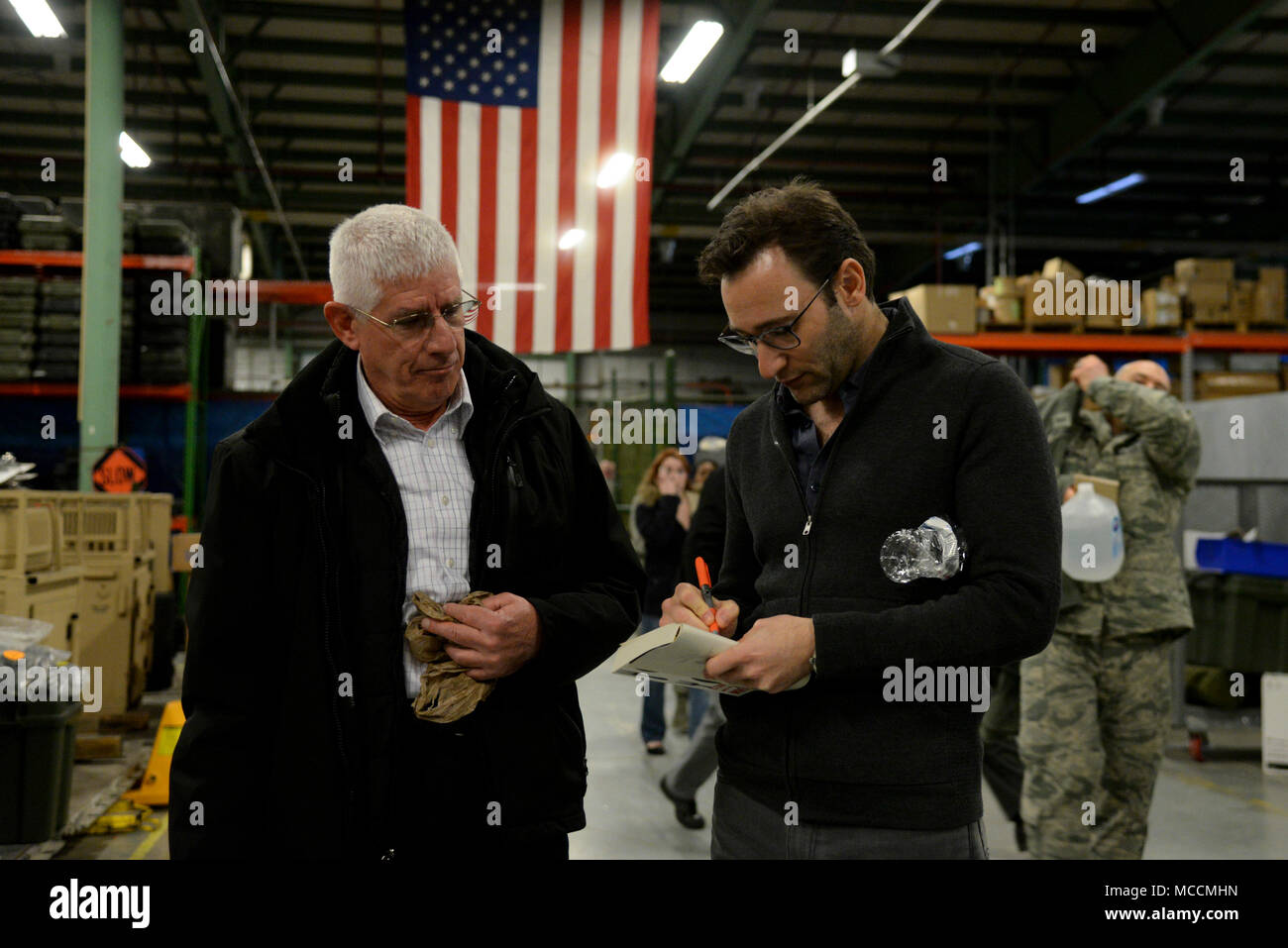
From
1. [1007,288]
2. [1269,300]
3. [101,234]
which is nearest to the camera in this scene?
[1007,288]

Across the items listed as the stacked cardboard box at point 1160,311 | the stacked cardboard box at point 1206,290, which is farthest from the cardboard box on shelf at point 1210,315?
the stacked cardboard box at point 1160,311

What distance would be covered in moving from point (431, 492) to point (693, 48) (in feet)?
25.8

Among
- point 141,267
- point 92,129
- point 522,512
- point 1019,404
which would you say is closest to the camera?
point 1019,404

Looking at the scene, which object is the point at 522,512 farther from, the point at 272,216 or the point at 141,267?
the point at 272,216

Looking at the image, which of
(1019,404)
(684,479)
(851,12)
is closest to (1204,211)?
(851,12)

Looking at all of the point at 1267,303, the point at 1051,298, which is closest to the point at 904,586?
the point at 1051,298

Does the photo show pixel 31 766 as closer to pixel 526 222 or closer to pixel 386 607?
pixel 386 607

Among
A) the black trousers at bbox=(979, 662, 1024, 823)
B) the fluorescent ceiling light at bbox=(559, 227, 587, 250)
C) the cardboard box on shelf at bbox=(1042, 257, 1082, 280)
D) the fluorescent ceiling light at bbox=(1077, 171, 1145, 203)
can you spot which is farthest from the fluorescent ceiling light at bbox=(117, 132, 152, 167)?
the fluorescent ceiling light at bbox=(1077, 171, 1145, 203)

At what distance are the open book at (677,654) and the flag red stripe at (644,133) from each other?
502cm

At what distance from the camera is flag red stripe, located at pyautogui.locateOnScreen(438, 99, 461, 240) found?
6609mm

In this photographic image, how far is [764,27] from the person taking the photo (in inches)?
450

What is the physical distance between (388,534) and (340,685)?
0.27 metres

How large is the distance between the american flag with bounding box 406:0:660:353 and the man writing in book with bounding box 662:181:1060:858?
16.1 feet

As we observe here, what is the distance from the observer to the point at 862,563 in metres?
1.67
